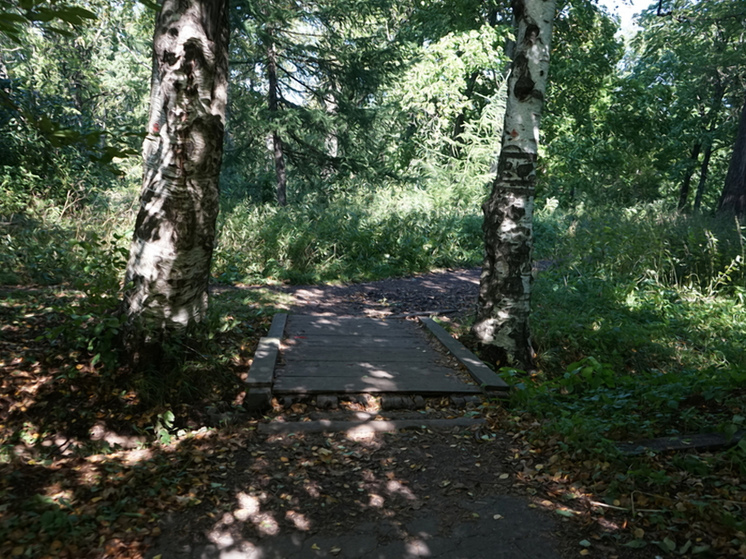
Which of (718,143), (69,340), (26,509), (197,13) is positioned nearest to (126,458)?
(26,509)

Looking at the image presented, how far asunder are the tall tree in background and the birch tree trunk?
309 cm

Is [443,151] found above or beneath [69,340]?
above

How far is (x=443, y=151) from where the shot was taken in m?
21.4

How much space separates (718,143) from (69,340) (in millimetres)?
29125

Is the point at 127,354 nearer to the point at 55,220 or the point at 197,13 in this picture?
the point at 197,13

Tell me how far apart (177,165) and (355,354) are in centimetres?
283

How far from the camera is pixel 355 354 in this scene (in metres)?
6.04

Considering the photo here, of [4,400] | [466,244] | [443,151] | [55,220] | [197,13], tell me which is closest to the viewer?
[4,400]

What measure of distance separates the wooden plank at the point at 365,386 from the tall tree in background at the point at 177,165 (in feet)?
3.89

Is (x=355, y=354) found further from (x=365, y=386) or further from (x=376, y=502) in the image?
(x=376, y=502)

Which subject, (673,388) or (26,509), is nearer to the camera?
(26,509)

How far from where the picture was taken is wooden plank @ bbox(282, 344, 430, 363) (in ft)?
19.2

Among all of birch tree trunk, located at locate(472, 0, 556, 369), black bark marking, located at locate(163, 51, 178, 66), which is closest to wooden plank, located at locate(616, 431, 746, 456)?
birch tree trunk, located at locate(472, 0, 556, 369)

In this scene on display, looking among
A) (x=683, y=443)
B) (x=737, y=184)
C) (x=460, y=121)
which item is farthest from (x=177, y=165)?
(x=460, y=121)
